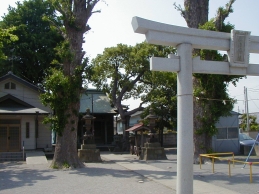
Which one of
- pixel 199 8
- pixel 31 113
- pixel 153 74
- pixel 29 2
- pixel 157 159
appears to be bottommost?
pixel 157 159

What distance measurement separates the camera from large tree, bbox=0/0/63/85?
29.7 metres

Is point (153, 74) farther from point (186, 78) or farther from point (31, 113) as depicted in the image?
point (186, 78)

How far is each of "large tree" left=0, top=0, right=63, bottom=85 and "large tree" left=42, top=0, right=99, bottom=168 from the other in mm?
13744

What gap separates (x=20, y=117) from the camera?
24.2m

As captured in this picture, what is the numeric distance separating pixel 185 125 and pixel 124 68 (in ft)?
70.8

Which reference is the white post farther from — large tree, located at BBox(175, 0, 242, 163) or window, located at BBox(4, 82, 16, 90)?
window, located at BBox(4, 82, 16, 90)

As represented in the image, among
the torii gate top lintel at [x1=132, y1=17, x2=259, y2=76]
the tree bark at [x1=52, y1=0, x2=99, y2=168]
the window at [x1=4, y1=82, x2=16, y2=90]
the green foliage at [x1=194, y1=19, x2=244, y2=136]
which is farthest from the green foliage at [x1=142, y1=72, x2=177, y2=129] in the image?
the torii gate top lintel at [x1=132, y1=17, x2=259, y2=76]

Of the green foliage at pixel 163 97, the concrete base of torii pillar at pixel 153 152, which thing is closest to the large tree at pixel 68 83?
the concrete base of torii pillar at pixel 153 152

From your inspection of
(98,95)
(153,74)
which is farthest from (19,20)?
(153,74)

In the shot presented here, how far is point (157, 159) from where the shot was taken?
785 inches

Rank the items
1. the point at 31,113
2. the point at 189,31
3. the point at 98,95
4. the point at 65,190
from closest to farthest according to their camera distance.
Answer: the point at 189,31, the point at 65,190, the point at 31,113, the point at 98,95

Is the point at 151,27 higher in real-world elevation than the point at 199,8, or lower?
lower

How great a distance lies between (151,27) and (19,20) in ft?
88.9

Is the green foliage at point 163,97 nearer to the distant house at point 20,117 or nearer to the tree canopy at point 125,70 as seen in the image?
the tree canopy at point 125,70
